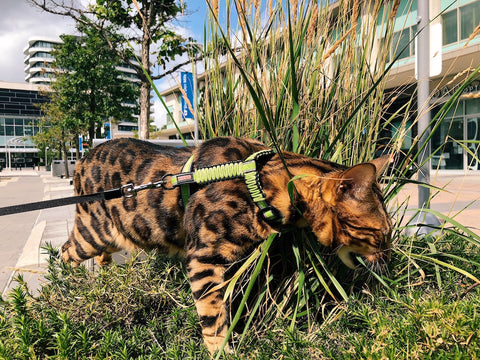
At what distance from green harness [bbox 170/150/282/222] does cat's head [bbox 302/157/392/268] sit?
10.2 inches

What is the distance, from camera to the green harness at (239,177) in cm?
182

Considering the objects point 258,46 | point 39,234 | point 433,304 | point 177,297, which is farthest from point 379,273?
point 39,234

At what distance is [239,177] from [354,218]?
636mm

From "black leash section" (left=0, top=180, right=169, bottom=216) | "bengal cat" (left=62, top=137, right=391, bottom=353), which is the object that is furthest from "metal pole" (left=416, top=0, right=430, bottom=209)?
"black leash section" (left=0, top=180, right=169, bottom=216)

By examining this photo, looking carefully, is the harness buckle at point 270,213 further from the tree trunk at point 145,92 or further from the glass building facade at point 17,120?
the glass building facade at point 17,120

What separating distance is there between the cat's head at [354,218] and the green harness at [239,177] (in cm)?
26

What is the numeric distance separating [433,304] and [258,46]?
6.45ft

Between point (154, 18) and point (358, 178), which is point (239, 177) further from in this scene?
point (154, 18)

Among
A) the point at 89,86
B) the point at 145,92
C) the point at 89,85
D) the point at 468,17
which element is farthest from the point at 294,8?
the point at 89,86

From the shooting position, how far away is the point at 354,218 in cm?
178

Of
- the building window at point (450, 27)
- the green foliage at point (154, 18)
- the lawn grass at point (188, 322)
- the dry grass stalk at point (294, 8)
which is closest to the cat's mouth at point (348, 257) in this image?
the lawn grass at point (188, 322)

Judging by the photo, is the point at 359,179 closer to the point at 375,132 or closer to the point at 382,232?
the point at 382,232

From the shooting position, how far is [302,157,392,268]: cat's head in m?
1.73

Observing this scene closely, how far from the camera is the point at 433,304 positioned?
154cm
